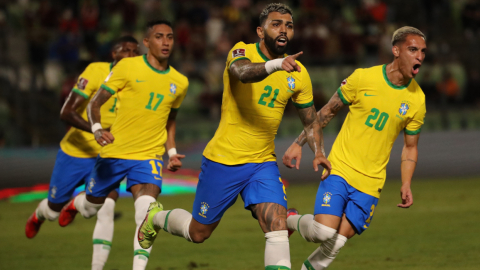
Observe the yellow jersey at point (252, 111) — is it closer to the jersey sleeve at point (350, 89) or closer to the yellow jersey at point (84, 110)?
the jersey sleeve at point (350, 89)

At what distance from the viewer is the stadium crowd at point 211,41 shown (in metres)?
16.1

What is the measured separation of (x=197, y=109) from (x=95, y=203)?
9115 millimetres

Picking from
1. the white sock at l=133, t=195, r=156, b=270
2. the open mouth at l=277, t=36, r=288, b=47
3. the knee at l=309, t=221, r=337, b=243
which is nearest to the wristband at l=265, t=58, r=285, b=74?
the open mouth at l=277, t=36, r=288, b=47

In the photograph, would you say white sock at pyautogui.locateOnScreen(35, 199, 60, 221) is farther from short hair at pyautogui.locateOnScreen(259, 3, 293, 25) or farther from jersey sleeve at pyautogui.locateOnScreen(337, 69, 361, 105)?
short hair at pyautogui.locateOnScreen(259, 3, 293, 25)

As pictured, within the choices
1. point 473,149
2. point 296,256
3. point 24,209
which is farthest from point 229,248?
point 473,149

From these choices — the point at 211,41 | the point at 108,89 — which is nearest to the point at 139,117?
the point at 108,89

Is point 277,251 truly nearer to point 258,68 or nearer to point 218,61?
point 258,68

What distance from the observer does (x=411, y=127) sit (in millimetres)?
6445

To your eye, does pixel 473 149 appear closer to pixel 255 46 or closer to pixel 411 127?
pixel 411 127

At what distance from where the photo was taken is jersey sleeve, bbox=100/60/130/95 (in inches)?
277

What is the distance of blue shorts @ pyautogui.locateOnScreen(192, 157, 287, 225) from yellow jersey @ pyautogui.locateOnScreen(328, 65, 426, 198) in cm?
81

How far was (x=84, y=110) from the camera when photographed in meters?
8.27

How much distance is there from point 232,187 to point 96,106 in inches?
75.1

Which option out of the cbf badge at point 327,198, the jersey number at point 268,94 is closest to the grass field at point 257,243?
the cbf badge at point 327,198
